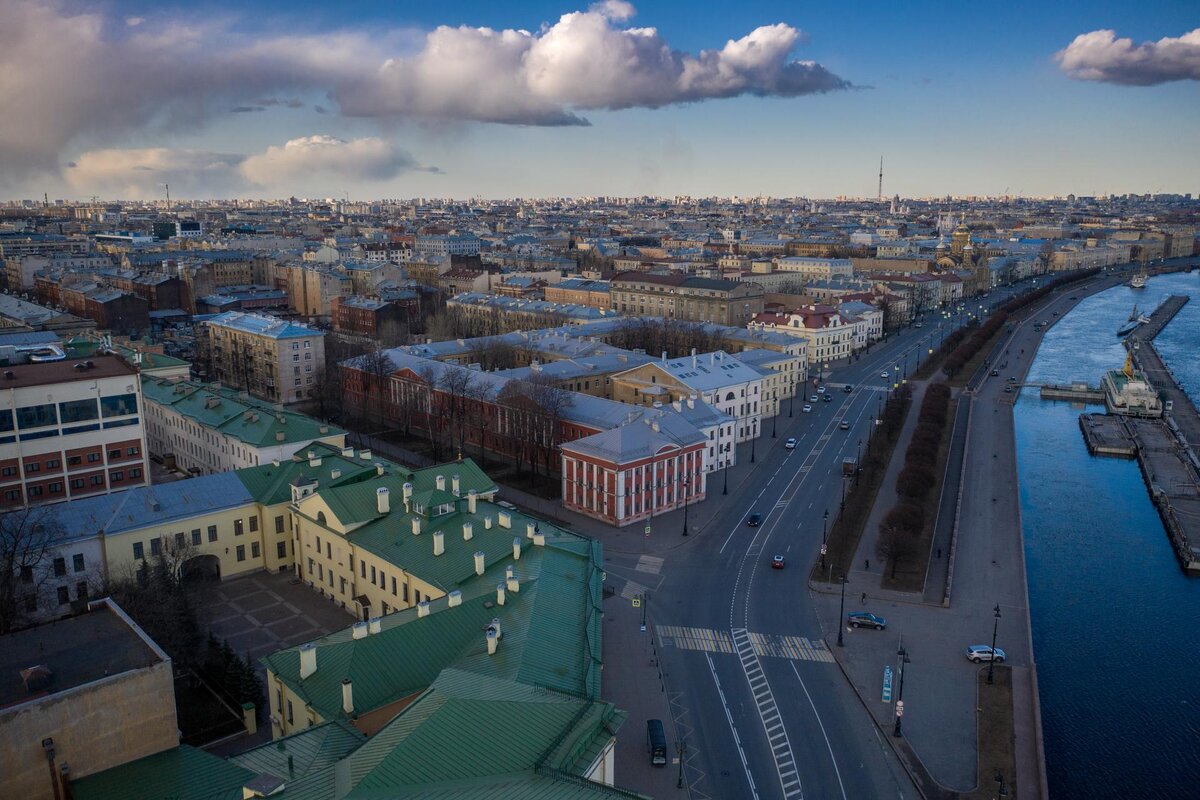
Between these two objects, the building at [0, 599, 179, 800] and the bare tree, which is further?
the bare tree

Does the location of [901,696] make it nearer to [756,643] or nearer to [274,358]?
[756,643]

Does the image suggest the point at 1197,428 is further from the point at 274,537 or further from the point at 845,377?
the point at 274,537

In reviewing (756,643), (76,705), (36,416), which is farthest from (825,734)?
(36,416)

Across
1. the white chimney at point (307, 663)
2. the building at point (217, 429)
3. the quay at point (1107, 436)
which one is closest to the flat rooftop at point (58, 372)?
the building at point (217, 429)

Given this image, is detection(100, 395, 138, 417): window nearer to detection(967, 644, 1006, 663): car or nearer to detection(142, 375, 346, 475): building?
detection(142, 375, 346, 475): building

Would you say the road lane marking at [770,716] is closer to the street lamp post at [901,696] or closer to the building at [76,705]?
the street lamp post at [901,696]

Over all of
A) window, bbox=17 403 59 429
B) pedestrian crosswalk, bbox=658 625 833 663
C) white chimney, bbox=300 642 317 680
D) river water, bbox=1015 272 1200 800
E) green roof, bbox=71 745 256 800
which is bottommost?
river water, bbox=1015 272 1200 800

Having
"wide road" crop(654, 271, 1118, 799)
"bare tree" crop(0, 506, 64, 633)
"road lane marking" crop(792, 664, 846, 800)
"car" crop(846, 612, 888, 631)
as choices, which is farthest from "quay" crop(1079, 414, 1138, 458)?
"bare tree" crop(0, 506, 64, 633)
